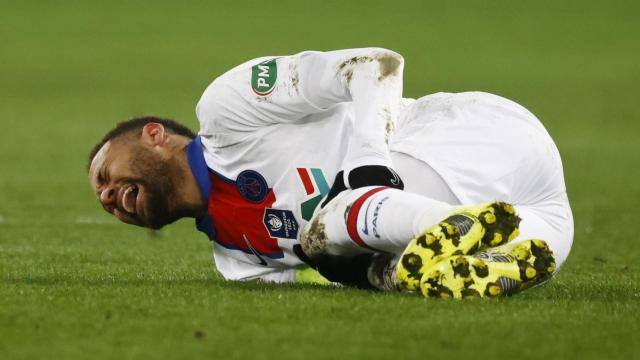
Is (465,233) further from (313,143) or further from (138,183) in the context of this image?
(138,183)

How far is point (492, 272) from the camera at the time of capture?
526 centimetres

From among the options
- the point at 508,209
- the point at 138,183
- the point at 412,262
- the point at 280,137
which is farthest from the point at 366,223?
the point at 138,183

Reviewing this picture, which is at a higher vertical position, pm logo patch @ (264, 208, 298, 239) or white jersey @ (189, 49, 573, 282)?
white jersey @ (189, 49, 573, 282)

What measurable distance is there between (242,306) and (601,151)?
1434 cm

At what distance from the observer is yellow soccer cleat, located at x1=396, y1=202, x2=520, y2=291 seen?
4.95m

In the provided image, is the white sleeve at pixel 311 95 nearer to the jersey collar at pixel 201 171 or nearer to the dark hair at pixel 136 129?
the jersey collar at pixel 201 171

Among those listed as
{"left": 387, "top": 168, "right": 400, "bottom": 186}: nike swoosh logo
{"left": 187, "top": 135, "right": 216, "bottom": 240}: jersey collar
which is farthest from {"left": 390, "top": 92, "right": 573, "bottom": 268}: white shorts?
{"left": 187, "top": 135, "right": 216, "bottom": 240}: jersey collar

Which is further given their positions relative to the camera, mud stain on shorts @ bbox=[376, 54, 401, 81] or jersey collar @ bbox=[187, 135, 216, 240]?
jersey collar @ bbox=[187, 135, 216, 240]

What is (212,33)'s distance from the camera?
114 feet

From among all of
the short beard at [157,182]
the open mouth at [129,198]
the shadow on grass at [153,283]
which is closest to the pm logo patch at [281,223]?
the shadow on grass at [153,283]

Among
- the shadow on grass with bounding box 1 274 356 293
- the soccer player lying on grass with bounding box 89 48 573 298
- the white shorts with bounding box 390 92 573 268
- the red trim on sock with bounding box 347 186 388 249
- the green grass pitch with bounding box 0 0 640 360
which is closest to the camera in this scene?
the green grass pitch with bounding box 0 0 640 360

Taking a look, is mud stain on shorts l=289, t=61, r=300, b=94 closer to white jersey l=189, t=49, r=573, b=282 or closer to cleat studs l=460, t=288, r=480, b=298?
white jersey l=189, t=49, r=573, b=282

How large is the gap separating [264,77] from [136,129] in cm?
70

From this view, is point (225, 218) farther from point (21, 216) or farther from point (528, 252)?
point (21, 216)
